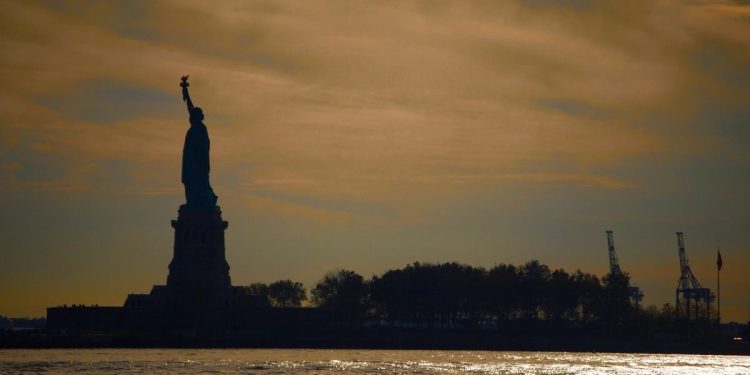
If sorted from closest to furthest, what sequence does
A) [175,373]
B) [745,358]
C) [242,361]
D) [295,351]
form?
[175,373]
[242,361]
[295,351]
[745,358]

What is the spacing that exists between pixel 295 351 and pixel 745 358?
54473 mm

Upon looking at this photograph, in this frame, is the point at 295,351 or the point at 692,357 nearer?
the point at 295,351

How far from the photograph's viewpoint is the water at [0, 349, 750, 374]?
12662cm

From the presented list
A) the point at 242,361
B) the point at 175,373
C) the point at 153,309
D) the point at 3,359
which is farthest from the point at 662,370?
the point at 153,309

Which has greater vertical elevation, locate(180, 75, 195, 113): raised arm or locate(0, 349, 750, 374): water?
locate(180, 75, 195, 113): raised arm

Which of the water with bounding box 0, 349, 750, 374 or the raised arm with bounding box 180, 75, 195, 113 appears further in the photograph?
the raised arm with bounding box 180, 75, 195, 113

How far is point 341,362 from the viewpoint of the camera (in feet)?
468

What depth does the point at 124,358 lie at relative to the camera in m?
145

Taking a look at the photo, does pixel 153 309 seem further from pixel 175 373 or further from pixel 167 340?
pixel 175 373

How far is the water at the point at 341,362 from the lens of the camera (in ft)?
415

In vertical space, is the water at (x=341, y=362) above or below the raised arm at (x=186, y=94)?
below

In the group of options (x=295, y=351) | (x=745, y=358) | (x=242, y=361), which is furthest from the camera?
(x=745, y=358)

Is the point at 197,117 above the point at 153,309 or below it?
above

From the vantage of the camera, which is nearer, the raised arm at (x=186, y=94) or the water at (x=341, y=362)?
the water at (x=341, y=362)
